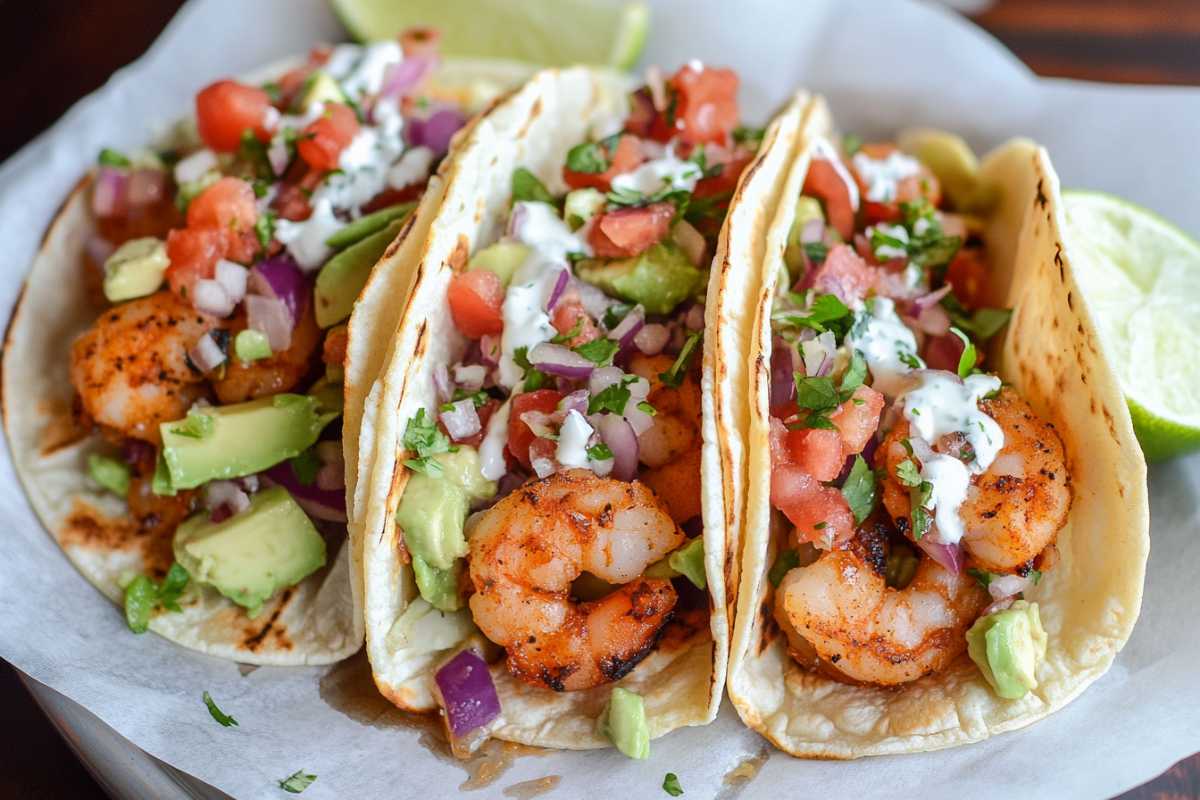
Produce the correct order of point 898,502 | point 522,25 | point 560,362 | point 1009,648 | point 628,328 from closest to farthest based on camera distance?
point 1009,648, point 898,502, point 560,362, point 628,328, point 522,25

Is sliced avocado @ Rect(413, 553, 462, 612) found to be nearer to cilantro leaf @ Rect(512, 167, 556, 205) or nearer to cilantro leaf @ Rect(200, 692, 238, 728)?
cilantro leaf @ Rect(200, 692, 238, 728)

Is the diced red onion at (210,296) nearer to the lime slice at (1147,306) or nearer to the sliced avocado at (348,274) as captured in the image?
the sliced avocado at (348,274)

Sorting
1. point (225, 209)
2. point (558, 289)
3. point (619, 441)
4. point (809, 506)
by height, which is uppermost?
point (225, 209)

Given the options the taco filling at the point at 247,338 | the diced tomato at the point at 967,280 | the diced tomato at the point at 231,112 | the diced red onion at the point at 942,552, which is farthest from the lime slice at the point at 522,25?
the diced red onion at the point at 942,552

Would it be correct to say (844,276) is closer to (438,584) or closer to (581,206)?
(581,206)

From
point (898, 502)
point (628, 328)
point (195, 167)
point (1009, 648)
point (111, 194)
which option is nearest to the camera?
point (1009, 648)

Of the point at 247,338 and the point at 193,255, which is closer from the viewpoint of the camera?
the point at 247,338

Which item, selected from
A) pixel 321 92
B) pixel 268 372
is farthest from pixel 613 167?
pixel 268 372

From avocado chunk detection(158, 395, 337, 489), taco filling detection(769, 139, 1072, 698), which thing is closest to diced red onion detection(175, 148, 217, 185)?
avocado chunk detection(158, 395, 337, 489)
